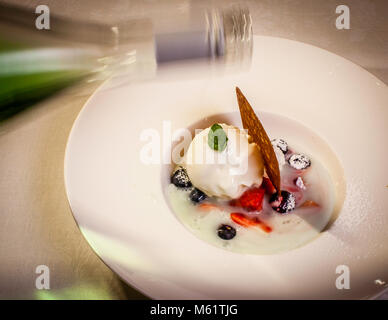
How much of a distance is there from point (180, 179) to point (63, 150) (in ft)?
0.97

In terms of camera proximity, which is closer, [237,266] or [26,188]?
[237,266]

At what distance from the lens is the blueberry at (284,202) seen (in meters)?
0.93

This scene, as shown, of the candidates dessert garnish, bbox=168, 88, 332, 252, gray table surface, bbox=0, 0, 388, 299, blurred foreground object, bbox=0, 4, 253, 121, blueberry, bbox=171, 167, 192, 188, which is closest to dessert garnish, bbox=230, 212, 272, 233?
dessert garnish, bbox=168, 88, 332, 252

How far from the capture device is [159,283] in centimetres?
70

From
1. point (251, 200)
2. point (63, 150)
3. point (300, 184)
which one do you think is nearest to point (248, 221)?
point (251, 200)

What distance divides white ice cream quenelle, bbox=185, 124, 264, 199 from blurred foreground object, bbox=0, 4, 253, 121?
302 millimetres

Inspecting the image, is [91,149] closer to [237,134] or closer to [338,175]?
[237,134]

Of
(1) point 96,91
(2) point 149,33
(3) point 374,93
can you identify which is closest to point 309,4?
(3) point 374,93

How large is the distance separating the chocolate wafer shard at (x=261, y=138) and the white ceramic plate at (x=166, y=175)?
4.1 inches

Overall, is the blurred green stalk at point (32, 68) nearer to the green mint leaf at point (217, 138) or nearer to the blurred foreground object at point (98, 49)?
the blurred foreground object at point (98, 49)

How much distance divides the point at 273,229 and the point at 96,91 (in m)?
0.50

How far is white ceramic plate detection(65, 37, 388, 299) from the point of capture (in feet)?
2.38

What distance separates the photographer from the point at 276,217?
0.93m

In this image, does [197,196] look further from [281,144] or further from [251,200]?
[281,144]
